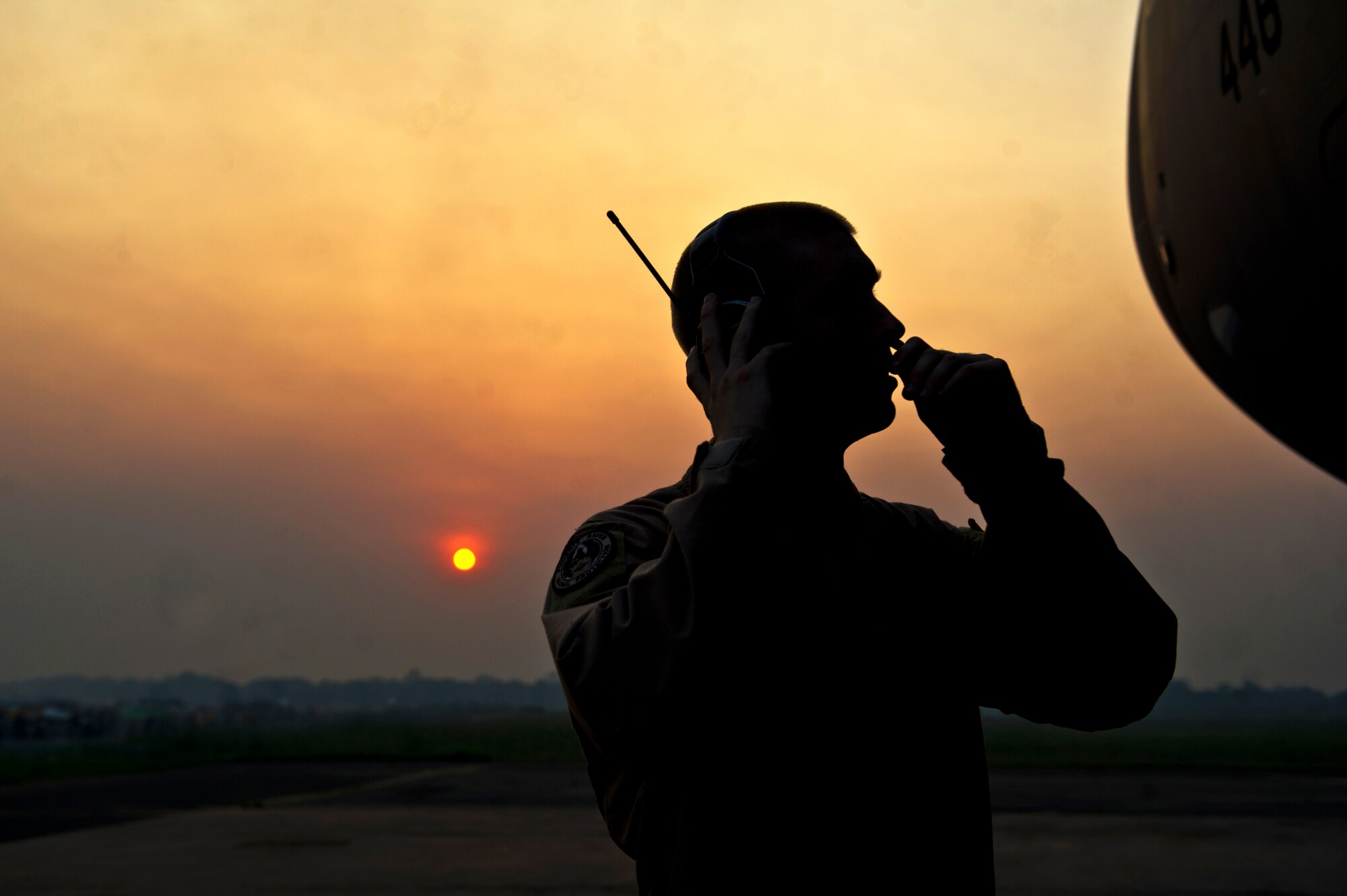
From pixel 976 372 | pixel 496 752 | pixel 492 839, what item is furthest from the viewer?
pixel 496 752

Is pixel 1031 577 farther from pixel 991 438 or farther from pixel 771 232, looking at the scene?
pixel 771 232

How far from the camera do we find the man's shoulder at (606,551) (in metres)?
1.36

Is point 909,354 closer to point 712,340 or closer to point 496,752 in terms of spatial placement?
point 712,340

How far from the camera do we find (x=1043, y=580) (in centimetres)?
143

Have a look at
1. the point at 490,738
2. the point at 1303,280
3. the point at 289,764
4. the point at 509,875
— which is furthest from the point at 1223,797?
the point at 490,738

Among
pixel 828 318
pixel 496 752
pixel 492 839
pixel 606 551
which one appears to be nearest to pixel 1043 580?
pixel 828 318

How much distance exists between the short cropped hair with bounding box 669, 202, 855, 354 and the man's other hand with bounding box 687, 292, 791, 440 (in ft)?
0.36

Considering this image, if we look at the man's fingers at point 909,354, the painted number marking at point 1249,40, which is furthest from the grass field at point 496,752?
the man's fingers at point 909,354

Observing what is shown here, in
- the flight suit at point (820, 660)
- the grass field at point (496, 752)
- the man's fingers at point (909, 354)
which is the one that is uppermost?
the man's fingers at point (909, 354)

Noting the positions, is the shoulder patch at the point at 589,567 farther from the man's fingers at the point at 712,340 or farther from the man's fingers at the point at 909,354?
the man's fingers at the point at 909,354

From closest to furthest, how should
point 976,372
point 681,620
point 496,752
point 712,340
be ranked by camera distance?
1. point 681,620
2. point 976,372
3. point 712,340
4. point 496,752

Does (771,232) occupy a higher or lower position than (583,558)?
higher

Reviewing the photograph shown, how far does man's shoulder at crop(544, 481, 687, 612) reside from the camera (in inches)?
53.6

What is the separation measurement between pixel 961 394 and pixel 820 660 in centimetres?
39
